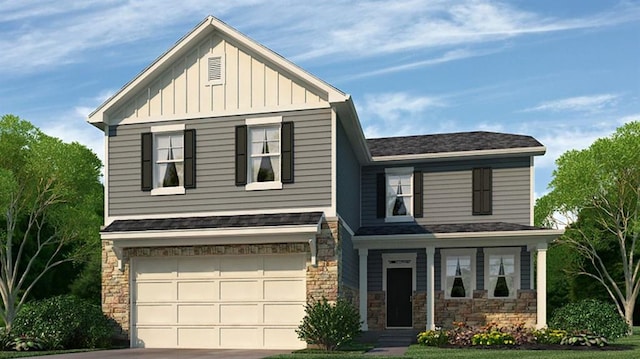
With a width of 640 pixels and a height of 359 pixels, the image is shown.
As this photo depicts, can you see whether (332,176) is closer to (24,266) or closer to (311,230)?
(311,230)

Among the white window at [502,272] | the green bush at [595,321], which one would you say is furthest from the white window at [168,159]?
the green bush at [595,321]

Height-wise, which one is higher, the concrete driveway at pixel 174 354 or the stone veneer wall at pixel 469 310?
the stone veneer wall at pixel 469 310

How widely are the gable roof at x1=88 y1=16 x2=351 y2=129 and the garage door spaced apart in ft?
13.6

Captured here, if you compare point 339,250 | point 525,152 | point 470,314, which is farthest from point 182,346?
point 525,152

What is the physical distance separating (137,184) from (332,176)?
17.9ft

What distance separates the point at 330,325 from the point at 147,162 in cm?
683

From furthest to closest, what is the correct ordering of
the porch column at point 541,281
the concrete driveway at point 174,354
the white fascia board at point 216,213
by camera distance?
1. the porch column at point 541,281
2. the white fascia board at point 216,213
3. the concrete driveway at point 174,354

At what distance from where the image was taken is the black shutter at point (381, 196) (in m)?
25.0

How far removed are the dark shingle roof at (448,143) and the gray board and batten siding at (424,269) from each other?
3426 mm

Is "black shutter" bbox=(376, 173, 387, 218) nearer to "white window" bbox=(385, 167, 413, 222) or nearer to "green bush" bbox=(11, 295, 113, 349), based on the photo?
"white window" bbox=(385, 167, 413, 222)

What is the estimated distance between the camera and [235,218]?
1862 cm

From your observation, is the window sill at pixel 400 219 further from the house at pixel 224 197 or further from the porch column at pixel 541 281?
the porch column at pixel 541 281

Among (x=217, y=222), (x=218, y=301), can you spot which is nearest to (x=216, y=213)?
(x=217, y=222)

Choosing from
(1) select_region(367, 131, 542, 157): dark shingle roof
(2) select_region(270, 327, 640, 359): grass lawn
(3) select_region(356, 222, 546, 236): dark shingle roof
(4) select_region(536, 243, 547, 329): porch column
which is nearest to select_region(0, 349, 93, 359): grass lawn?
(2) select_region(270, 327, 640, 359): grass lawn
